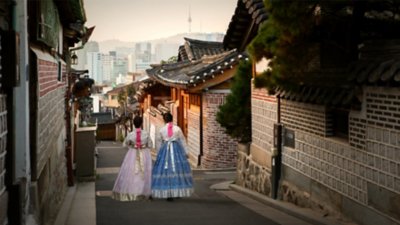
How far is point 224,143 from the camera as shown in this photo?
22406mm

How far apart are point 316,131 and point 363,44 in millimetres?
2142

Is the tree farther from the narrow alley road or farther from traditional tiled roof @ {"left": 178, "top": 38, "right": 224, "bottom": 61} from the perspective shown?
traditional tiled roof @ {"left": 178, "top": 38, "right": 224, "bottom": 61}

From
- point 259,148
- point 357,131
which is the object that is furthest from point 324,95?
point 259,148

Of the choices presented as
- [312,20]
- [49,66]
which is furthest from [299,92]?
[49,66]

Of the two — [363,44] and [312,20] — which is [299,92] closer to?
[363,44]

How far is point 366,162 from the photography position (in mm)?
8453

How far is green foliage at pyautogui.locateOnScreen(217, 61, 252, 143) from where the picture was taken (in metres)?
16.0

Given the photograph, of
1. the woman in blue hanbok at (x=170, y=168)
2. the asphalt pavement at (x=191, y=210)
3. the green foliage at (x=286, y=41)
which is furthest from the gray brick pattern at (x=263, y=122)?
the green foliage at (x=286, y=41)

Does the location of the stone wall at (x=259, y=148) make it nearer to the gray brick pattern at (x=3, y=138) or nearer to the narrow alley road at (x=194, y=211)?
the narrow alley road at (x=194, y=211)

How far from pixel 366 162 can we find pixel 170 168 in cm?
569

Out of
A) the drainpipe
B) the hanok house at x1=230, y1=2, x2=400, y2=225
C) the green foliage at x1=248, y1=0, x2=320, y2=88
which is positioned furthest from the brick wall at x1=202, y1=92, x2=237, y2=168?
the green foliage at x1=248, y1=0, x2=320, y2=88

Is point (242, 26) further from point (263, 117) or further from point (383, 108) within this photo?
point (383, 108)

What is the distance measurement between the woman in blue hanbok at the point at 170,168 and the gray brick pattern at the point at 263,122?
207cm

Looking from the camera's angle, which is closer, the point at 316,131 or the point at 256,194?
the point at 316,131
